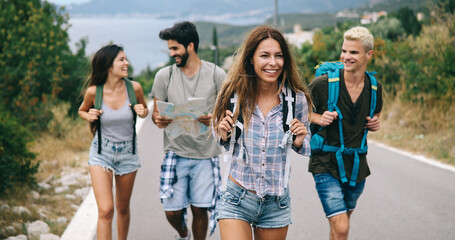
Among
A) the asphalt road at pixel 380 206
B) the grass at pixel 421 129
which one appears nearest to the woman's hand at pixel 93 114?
the asphalt road at pixel 380 206

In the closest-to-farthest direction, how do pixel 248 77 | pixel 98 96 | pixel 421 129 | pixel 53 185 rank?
pixel 248 77 < pixel 98 96 < pixel 53 185 < pixel 421 129

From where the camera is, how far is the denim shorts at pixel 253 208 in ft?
11.2

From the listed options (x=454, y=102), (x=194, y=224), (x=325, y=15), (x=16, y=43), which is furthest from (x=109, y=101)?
(x=325, y=15)

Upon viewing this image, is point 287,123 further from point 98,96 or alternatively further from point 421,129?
point 421,129

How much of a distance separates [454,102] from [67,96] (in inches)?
404

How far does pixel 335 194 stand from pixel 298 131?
3.42 feet

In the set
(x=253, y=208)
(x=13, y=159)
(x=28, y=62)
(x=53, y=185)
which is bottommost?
(x=53, y=185)

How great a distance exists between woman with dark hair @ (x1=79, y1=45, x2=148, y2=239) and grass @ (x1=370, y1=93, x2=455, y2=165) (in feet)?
21.5

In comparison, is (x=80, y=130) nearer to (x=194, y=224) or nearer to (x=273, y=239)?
(x=194, y=224)

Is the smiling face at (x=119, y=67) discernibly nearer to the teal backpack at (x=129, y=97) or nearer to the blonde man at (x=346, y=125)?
the teal backpack at (x=129, y=97)

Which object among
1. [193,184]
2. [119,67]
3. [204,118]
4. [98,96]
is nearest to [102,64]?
[119,67]

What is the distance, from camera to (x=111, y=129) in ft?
15.7

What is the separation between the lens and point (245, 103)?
136 inches

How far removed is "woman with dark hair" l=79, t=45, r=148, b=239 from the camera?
469cm
